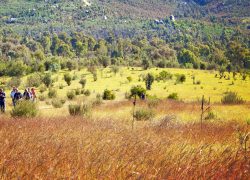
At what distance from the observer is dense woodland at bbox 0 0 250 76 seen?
309 ft

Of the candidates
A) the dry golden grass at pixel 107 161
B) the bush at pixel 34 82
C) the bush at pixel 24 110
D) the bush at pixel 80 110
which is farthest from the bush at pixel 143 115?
the bush at pixel 34 82

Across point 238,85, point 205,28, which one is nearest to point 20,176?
point 238,85

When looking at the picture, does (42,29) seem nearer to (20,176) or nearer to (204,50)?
(204,50)

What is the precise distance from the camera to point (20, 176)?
3.71m

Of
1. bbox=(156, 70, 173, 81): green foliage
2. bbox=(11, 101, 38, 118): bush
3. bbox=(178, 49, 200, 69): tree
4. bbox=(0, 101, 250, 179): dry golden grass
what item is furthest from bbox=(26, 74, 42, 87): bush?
bbox=(178, 49, 200, 69): tree

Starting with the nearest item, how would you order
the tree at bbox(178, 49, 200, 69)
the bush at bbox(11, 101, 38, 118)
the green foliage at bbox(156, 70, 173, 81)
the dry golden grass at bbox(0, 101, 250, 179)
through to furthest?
the dry golden grass at bbox(0, 101, 250, 179), the bush at bbox(11, 101, 38, 118), the green foliage at bbox(156, 70, 173, 81), the tree at bbox(178, 49, 200, 69)

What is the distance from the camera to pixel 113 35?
489ft

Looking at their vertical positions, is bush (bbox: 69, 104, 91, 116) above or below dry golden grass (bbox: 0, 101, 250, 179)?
below

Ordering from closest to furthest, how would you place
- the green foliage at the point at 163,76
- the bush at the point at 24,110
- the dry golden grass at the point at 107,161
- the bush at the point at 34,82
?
the dry golden grass at the point at 107,161
the bush at the point at 24,110
the bush at the point at 34,82
the green foliage at the point at 163,76

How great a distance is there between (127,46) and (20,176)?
108m

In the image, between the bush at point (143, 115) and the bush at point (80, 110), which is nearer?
the bush at point (143, 115)

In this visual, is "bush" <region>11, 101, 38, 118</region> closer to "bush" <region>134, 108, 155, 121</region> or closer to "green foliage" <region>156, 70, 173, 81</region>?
"bush" <region>134, 108, 155, 121</region>

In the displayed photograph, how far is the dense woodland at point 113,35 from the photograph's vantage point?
309 ft

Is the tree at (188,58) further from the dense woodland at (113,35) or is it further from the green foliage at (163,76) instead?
the green foliage at (163,76)
